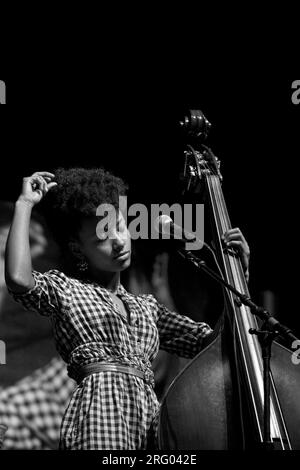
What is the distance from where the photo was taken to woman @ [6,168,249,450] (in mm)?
1875

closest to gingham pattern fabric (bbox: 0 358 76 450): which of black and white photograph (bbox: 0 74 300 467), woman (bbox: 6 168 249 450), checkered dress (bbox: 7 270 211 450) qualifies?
black and white photograph (bbox: 0 74 300 467)

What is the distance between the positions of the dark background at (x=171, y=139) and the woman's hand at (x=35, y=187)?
1011 mm

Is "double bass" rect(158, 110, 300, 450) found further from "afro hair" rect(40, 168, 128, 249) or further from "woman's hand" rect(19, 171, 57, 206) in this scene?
"woman's hand" rect(19, 171, 57, 206)

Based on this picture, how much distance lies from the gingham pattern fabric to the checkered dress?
871 mm

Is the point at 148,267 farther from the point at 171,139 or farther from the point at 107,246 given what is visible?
the point at 107,246

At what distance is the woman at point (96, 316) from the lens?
188 cm

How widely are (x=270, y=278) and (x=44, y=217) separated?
1146mm

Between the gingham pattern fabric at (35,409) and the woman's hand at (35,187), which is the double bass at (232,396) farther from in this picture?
the gingham pattern fabric at (35,409)

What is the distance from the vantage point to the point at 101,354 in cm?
194

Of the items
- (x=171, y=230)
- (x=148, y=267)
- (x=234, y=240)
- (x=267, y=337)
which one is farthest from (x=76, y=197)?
(x=148, y=267)

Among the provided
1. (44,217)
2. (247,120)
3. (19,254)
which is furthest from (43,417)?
(247,120)
